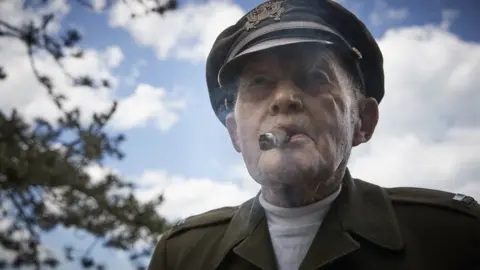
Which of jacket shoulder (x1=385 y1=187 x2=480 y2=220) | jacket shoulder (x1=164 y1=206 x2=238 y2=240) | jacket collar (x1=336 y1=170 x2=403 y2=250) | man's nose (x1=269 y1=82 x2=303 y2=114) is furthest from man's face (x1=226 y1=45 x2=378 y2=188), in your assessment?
jacket shoulder (x1=164 y1=206 x2=238 y2=240)

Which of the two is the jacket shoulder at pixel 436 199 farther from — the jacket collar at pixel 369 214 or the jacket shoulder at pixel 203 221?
the jacket shoulder at pixel 203 221

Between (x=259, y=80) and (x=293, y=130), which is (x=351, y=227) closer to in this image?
(x=293, y=130)

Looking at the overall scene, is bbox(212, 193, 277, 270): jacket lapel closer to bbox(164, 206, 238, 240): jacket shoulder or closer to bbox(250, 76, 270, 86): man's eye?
bbox(164, 206, 238, 240): jacket shoulder

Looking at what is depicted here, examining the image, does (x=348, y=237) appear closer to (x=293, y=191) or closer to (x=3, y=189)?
(x=293, y=191)

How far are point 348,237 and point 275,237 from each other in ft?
0.67

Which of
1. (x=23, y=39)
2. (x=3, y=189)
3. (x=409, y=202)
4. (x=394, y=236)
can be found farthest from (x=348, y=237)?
(x=23, y=39)

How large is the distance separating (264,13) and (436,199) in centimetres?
73

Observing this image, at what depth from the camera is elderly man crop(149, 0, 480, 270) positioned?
97cm

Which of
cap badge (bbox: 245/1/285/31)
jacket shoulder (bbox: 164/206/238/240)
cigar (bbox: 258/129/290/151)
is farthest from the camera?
jacket shoulder (bbox: 164/206/238/240)

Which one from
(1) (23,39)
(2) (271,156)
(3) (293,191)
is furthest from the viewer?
(1) (23,39)

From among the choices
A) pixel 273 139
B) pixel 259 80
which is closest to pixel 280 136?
pixel 273 139

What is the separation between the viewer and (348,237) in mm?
999

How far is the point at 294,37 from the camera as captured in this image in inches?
42.2

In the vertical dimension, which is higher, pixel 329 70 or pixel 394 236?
pixel 329 70
